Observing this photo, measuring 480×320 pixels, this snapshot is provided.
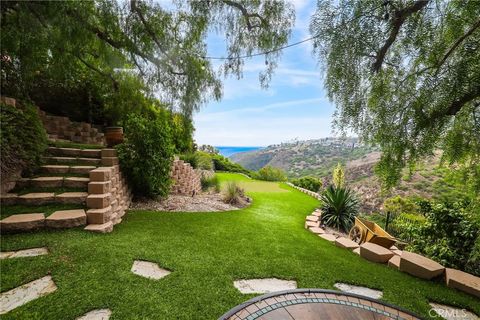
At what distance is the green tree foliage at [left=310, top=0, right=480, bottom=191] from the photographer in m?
2.41

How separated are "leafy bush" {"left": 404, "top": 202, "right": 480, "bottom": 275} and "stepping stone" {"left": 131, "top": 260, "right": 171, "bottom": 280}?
3824mm

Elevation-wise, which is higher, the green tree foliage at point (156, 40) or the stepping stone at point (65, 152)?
the green tree foliage at point (156, 40)

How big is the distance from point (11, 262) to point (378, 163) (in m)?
4.14

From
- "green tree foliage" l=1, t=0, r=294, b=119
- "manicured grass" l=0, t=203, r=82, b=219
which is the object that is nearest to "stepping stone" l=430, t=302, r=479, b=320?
"green tree foliage" l=1, t=0, r=294, b=119

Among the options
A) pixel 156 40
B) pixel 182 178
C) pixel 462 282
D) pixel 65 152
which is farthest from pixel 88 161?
pixel 462 282

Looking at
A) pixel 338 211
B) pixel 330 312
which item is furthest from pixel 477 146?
pixel 338 211

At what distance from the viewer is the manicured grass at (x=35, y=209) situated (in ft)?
11.0

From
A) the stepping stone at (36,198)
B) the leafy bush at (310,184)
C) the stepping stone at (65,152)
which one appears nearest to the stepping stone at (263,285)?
the stepping stone at (36,198)

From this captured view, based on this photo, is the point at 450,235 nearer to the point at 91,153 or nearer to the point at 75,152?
the point at 91,153

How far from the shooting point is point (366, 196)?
9.77 meters

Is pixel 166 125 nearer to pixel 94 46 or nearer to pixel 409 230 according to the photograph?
pixel 94 46

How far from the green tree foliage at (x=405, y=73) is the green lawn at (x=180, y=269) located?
4.26 feet

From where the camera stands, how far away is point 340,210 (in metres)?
5.99

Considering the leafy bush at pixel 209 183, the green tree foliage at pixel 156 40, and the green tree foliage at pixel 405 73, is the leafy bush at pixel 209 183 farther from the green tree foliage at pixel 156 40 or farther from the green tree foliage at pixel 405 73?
the green tree foliage at pixel 405 73
